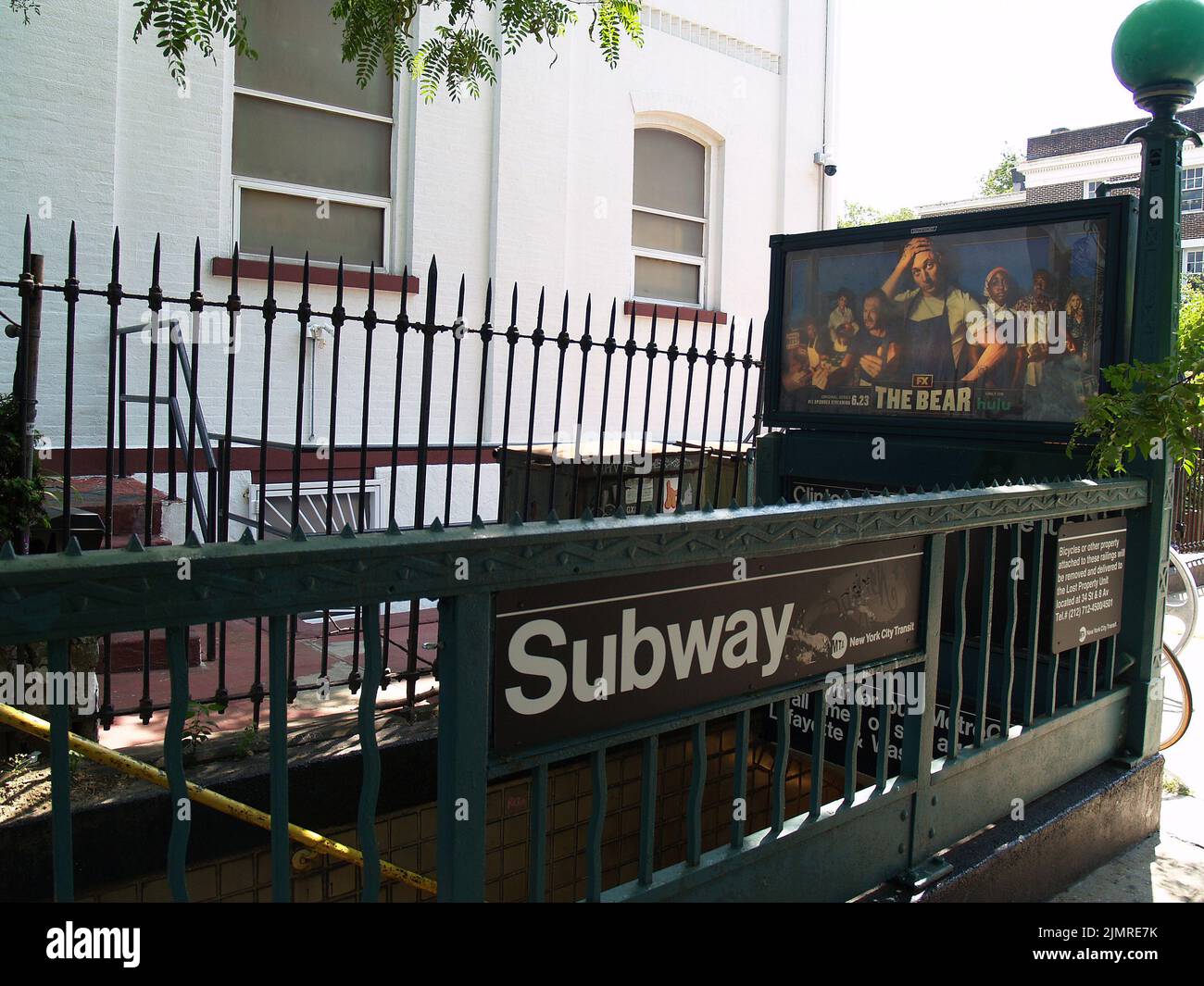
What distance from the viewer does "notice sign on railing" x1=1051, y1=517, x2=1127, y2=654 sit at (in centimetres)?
367

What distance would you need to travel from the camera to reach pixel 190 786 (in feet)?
9.04

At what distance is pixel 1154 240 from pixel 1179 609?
21.5ft

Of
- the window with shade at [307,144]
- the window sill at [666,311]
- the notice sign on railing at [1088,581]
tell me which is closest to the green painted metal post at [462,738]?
the notice sign on railing at [1088,581]

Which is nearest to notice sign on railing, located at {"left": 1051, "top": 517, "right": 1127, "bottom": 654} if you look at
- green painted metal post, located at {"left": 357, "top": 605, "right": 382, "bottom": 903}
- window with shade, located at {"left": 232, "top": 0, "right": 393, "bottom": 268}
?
green painted metal post, located at {"left": 357, "top": 605, "right": 382, "bottom": 903}

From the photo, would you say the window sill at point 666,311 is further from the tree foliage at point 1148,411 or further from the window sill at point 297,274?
the tree foliage at point 1148,411

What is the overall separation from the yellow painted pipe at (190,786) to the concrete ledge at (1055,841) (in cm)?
152

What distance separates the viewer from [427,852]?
Answer: 381 cm

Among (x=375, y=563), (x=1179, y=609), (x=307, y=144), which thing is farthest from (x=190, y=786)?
(x=1179, y=609)

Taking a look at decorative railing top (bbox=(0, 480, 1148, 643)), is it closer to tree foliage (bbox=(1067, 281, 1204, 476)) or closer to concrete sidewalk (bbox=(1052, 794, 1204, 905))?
tree foliage (bbox=(1067, 281, 1204, 476))

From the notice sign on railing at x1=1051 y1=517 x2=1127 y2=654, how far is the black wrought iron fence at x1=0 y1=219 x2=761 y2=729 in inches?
54.3

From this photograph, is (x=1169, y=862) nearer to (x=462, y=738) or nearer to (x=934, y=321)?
(x=934, y=321)

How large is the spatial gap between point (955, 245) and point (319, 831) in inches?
138

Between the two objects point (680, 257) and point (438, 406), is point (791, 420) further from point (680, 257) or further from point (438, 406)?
point (680, 257)
